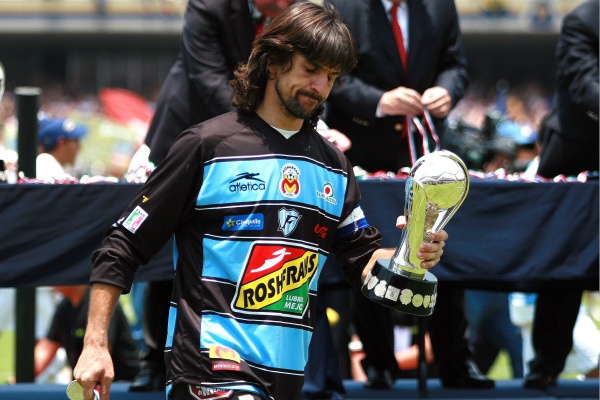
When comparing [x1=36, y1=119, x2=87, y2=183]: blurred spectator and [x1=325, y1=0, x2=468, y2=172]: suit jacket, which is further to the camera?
[x1=36, y1=119, x2=87, y2=183]: blurred spectator

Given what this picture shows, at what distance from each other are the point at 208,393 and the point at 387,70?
258cm

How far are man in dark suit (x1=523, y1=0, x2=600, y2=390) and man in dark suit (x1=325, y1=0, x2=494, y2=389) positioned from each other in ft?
1.03

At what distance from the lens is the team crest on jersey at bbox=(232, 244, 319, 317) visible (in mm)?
3121

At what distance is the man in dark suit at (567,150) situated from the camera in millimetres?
5320

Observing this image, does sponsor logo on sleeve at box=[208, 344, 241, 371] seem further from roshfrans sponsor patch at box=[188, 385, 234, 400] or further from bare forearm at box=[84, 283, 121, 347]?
bare forearm at box=[84, 283, 121, 347]

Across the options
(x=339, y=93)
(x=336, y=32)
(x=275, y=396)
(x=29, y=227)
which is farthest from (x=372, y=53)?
(x=275, y=396)

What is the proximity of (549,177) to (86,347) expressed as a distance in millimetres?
3138

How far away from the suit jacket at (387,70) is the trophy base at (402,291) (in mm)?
2047

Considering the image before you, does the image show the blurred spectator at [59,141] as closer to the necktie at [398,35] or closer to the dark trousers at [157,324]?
the dark trousers at [157,324]

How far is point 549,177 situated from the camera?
5504 mm

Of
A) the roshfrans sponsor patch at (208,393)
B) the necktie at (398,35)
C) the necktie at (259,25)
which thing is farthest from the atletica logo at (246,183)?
the necktie at (398,35)

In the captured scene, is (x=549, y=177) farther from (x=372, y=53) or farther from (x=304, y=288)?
(x=304, y=288)

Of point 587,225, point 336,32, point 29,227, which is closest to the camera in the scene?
point 336,32

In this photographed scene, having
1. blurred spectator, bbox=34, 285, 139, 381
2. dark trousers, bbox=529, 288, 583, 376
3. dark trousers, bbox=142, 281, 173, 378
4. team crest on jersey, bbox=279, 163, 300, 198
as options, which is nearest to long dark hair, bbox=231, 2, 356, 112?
team crest on jersey, bbox=279, 163, 300, 198
